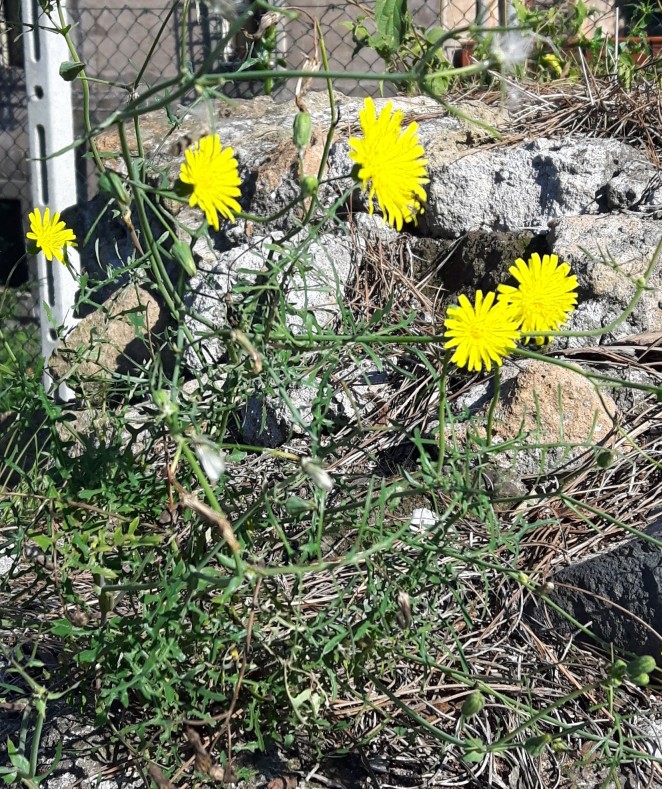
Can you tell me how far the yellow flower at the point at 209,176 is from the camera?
1036 mm

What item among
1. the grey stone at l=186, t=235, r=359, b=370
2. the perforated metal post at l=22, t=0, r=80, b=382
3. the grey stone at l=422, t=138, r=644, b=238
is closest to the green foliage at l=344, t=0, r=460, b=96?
the grey stone at l=422, t=138, r=644, b=238

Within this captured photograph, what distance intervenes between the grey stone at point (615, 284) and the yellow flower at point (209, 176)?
1322 millimetres

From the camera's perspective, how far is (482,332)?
1107 mm

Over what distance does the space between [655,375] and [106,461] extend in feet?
4.54

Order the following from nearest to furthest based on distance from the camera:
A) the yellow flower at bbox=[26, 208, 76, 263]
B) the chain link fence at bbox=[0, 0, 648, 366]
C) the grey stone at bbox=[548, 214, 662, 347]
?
the yellow flower at bbox=[26, 208, 76, 263] < the grey stone at bbox=[548, 214, 662, 347] < the chain link fence at bbox=[0, 0, 648, 366]

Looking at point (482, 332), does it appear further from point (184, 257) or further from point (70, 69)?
point (70, 69)

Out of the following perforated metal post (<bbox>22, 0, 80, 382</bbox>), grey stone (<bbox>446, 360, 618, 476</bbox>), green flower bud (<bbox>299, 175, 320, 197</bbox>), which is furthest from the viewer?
perforated metal post (<bbox>22, 0, 80, 382</bbox>)

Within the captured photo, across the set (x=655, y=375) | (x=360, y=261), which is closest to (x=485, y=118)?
(x=360, y=261)

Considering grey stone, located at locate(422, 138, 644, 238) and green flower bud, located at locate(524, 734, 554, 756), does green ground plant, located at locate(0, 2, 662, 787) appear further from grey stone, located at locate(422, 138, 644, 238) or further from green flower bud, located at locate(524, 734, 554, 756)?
grey stone, located at locate(422, 138, 644, 238)

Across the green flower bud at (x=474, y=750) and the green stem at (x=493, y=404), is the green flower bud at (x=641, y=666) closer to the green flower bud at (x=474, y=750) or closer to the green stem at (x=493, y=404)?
the green flower bud at (x=474, y=750)

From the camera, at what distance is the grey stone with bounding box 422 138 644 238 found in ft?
8.27

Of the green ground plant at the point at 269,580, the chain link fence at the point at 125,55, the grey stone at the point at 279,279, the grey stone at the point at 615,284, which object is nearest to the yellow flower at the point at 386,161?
the green ground plant at the point at 269,580

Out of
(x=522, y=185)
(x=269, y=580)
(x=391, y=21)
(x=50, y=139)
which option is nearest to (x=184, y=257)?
(x=269, y=580)

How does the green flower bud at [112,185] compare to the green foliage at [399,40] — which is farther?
the green foliage at [399,40]
